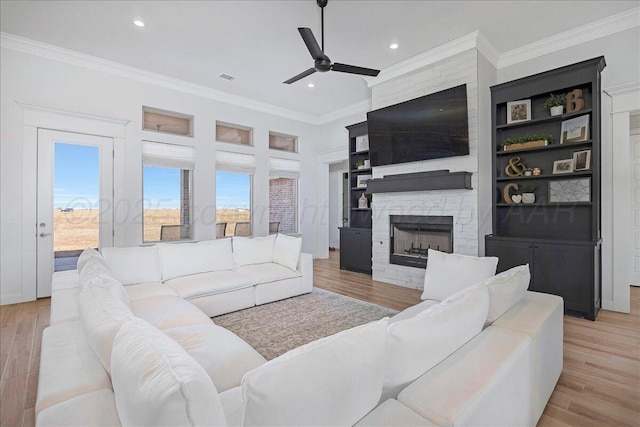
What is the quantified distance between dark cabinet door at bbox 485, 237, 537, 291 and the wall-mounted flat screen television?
1.20 meters

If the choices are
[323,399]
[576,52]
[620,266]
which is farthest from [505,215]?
[323,399]

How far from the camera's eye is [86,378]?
115 cm

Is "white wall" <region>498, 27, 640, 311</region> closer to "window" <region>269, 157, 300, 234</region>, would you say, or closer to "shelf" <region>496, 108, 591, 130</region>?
"shelf" <region>496, 108, 591, 130</region>

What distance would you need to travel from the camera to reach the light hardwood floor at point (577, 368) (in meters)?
1.82

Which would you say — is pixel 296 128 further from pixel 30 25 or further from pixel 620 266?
pixel 620 266

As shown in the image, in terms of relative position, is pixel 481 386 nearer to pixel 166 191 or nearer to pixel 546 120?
pixel 546 120

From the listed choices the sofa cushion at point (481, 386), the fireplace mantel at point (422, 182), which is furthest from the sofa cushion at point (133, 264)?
the fireplace mantel at point (422, 182)

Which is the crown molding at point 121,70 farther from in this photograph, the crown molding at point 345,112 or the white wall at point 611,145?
the white wall at point 611,145

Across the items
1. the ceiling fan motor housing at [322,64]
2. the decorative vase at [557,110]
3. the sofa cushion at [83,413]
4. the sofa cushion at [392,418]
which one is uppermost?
the ceiling fan motor housing at [322,64]

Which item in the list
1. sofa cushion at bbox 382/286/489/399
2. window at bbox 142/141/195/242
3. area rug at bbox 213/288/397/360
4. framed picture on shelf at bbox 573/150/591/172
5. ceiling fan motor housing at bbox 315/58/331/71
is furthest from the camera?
window at bbox 142/141/195/242

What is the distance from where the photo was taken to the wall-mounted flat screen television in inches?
156

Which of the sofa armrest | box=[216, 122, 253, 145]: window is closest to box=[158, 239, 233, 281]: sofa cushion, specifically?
the sofa armrest

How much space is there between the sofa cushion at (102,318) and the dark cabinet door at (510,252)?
3.91 meters

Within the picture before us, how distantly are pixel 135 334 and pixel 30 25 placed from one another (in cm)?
446
